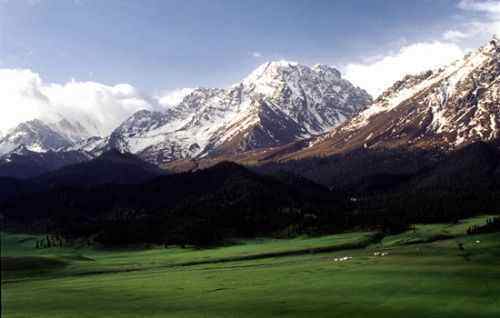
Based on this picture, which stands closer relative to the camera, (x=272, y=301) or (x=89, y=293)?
(x=272, y=301)

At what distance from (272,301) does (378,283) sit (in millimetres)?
26662

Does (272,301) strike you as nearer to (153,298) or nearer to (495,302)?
(153,298)

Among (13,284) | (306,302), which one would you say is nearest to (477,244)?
(306,302)

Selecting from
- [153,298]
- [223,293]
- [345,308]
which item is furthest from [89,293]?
[345,308]

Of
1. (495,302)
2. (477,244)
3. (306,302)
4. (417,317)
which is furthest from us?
(477,244)

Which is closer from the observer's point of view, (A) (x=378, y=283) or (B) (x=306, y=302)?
(B) (x=306, y=302)

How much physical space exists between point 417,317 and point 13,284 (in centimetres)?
10720

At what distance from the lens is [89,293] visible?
11912 centimetres

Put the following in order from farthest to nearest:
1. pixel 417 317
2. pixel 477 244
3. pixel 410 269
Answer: pixel 477 244
pixel 410 269
pixel 417 317

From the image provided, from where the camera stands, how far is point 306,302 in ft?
309

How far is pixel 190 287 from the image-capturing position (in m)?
122

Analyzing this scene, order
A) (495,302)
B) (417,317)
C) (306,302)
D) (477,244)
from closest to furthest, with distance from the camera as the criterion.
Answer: (417,317) < (495,302) < (306,302) < (477,244)

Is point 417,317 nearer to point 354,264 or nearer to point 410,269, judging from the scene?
point 410,269

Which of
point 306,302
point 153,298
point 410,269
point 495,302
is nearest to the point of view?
point 495,302
